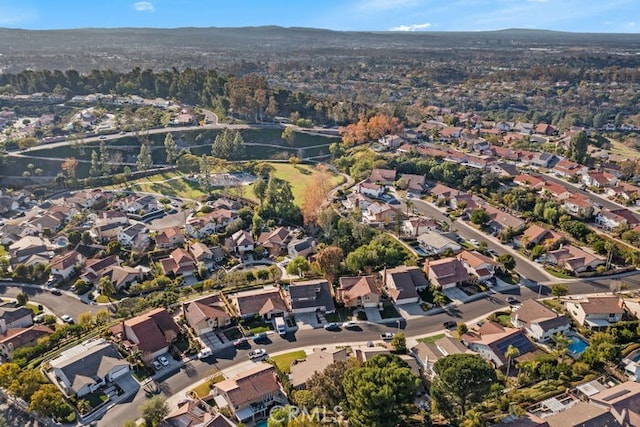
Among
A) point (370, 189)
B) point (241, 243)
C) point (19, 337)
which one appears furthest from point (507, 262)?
point (19, 337)

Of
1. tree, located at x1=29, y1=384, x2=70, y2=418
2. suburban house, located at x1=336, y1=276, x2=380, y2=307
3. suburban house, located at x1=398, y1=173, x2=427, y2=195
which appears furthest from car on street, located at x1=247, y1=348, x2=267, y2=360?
suburban house, located at x1=398, y1=173, x2=427, y2=195

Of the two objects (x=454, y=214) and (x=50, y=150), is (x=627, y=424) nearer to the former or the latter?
(x=454, y=214)

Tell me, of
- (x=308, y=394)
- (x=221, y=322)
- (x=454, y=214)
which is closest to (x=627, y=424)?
(x=308, y=394)

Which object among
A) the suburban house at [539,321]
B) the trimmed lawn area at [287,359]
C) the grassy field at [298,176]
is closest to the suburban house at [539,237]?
the suburban house at [539,321]

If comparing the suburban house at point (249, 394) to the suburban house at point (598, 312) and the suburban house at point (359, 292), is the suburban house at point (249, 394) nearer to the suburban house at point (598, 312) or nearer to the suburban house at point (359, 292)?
the suburban house at point (359, 292)

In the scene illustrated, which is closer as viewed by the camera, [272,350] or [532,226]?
[272,350]

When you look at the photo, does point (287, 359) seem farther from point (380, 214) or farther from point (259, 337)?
point (380, 214)

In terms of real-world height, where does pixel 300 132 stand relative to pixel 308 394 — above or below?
above
